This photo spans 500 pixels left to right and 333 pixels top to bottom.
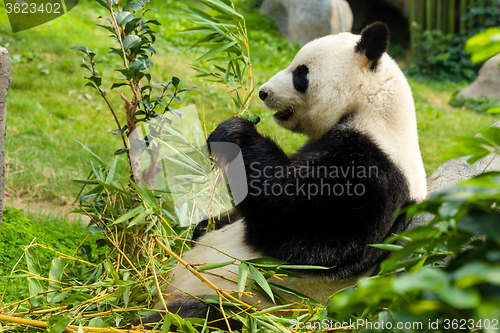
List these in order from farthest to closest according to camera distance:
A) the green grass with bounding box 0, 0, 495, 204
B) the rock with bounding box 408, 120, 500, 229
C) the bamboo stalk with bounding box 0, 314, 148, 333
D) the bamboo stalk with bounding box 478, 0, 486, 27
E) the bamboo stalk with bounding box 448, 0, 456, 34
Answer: the bamboo stalk with bounding box 448, 0, 456, 34
the bamboo stalk with bounding box 478, 0, 486, 27
the green grass with bounding box 0, 0, 495, 204
the rock with bounding box 408, 120, 500, 229
the bamboo stalk with bounding box 0, 314, 148, 333

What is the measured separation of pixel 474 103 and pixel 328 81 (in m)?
7.03

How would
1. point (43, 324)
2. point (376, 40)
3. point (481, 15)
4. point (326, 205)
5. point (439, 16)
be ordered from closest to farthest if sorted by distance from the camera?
1. point (43, 324)
2. point (326, 205)
3. point (376, 40)
4. point (481, 15)
5. point (439, 16)

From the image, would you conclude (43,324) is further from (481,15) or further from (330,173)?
(481,15)

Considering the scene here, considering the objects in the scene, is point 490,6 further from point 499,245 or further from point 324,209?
point 499,245

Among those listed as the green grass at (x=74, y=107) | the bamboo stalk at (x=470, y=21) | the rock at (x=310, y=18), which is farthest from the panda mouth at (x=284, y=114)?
the bamboo stalk at (x=470, y=21)

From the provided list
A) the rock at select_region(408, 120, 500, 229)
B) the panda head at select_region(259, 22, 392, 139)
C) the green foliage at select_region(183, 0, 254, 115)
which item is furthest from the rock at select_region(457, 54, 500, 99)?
the green foliage at select_region(183, 0, 254, 115)

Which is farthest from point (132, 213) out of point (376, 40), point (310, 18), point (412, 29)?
point (412, 29)

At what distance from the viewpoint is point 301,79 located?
2348mm

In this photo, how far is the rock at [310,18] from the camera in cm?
934

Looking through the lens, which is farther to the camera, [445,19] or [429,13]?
[445,19]

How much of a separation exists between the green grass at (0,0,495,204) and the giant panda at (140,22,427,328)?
1.97 feet

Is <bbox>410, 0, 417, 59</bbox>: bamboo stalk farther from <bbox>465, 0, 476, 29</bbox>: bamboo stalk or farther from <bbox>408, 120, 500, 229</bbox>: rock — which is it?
<bbox>408, 120, 500, 229</bbox>: rock

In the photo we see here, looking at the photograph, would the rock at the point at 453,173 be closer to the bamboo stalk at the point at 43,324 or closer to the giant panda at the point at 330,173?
the giant panda at the point at 330,173

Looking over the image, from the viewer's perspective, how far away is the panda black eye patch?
92.0 inches
